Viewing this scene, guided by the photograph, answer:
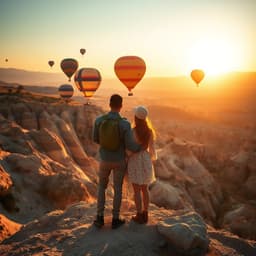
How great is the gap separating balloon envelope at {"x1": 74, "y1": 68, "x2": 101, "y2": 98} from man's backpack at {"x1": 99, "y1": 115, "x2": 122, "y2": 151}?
24761mm

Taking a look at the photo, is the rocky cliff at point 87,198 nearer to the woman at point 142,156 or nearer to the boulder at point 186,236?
the boulder at point 186,236

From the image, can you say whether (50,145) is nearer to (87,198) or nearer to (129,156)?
Answer: (87,198)

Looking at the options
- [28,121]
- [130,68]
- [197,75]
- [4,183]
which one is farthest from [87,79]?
[197,75]

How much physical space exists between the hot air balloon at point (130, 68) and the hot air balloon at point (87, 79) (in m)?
6.43

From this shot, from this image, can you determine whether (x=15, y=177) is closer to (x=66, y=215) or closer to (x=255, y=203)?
(x=66, y=215)

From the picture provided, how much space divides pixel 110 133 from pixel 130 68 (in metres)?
17.9

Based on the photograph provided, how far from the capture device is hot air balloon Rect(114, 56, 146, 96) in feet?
74.6

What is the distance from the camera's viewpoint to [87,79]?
29719 millimetres

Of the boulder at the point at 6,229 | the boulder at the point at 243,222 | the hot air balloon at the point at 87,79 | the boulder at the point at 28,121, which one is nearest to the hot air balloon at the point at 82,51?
the hot air balloon at the point at 87,79

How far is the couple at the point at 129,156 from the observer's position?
5480 millimetres

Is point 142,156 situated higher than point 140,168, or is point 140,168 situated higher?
point 142,156

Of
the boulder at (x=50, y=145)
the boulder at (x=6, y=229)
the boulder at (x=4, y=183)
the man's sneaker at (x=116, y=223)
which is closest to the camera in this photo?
the man's sneaker at (x=116, y=223)

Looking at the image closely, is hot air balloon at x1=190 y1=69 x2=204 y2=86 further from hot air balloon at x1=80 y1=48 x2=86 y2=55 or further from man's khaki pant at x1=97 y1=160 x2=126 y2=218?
man's khaki pant at x1=97 y1=160 x2=126 y2=218

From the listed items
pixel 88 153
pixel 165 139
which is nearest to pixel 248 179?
pixel 165 139
